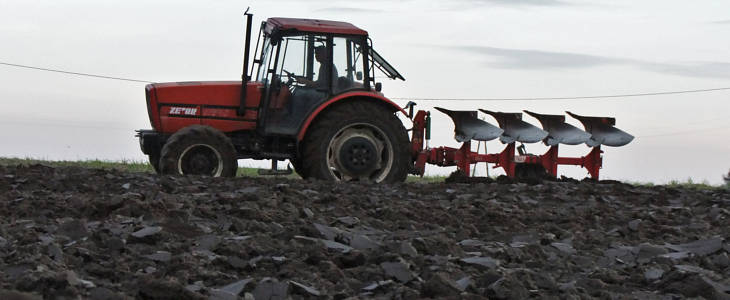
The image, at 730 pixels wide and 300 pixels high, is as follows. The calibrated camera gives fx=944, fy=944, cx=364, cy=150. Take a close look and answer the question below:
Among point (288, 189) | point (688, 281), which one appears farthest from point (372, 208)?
point (688, 281)

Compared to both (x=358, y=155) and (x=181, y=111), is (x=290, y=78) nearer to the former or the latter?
(x=358, y=155)

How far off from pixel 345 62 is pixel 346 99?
0.46 meters

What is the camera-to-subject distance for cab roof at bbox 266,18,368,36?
A: 11555 mm

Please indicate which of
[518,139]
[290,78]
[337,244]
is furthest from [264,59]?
[337,244]

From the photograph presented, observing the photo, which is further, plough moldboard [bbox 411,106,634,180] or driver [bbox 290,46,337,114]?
plough moldboard [bbox 411,106,634,180]

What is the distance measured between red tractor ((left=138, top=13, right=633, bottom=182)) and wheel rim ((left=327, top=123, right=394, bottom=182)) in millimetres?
13

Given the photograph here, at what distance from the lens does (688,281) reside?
5.50 meters

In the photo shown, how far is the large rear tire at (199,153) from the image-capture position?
11.4 meters

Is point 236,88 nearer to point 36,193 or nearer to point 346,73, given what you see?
point 346,73

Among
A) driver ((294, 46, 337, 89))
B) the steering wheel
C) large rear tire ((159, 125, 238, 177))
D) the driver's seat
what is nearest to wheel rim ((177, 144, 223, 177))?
large rear tire ((159, 125, 238, 177))

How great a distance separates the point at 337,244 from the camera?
5.96 m

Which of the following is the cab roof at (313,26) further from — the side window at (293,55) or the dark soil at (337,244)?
the dark soil at (337,244)

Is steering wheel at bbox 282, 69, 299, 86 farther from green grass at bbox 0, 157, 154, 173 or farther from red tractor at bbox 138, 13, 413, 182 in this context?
green grass at bbox 0, 157, 154, 173

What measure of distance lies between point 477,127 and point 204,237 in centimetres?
849
